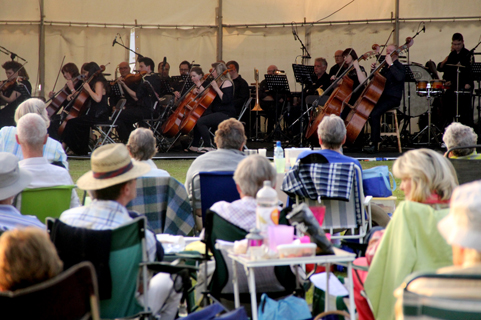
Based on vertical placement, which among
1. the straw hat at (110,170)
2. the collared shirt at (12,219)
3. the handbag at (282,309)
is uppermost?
the straw hat at (110,170)

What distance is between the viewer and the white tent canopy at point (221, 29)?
11898 mm

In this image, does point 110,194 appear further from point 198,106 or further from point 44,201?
point 198,106

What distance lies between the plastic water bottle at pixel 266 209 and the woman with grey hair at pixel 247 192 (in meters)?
0.20

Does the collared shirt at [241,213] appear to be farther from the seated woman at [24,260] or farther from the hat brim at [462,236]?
the hat brim at [462,236]

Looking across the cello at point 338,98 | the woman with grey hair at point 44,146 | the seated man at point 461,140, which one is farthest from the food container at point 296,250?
the cello at point 338,98

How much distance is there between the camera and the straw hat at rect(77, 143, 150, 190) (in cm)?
249

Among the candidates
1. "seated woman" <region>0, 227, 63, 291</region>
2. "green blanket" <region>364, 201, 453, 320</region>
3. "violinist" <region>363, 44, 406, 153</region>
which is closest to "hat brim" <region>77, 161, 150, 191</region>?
"seated woman" <region>0, 227, 63, 291</region>

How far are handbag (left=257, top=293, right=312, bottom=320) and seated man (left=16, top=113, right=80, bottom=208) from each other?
1.48 meters

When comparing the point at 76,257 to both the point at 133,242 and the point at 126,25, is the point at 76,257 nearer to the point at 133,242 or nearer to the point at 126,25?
the point at 133,242

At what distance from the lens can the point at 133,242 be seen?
233 centimetres

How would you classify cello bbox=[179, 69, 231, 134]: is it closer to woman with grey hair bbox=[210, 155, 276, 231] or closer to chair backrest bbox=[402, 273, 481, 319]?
woman with grey hair bbox=[210, 155, 276, 231]

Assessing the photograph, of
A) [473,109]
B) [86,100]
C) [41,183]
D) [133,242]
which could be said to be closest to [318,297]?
[133,242]

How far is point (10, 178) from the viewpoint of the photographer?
9.19 feet

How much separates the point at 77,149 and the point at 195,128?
2144mm
